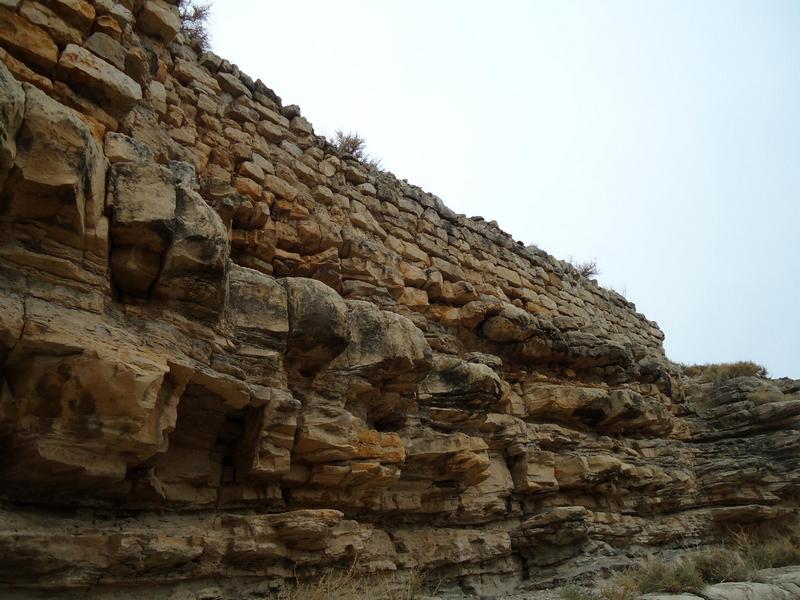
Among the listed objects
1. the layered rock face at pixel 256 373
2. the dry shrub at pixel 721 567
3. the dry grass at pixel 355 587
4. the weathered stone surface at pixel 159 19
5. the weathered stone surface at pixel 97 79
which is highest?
the weathered stone surface at pixel 159 19

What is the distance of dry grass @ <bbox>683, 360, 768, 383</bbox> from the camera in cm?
1111

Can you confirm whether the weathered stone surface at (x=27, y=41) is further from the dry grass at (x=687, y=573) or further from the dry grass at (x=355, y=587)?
the dry grass at (x=687, y=573)

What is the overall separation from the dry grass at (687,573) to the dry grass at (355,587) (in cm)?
133

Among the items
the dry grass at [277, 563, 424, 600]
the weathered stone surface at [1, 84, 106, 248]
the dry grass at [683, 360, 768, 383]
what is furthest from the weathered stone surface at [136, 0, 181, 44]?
the dry grass at [683, 360, 768, 383]

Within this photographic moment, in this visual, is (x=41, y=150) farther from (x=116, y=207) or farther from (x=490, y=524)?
(x=490, y=524)

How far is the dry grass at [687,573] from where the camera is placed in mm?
4828

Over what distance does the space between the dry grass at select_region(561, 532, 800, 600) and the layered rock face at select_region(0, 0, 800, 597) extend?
667 millimetres

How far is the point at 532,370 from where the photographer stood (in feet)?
23.9

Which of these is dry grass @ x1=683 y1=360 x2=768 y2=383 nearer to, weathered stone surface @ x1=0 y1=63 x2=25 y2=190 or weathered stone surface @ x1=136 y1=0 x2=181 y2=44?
weathered stone surface @ x1=136 y1=0 x2=181 y2=44

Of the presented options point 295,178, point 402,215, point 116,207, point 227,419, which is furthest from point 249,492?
point 402,215

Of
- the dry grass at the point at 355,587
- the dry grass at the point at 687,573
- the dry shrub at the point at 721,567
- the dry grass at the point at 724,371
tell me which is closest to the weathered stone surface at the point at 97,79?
the dry grass at the point at 355,587

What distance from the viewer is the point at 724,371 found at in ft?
37.1

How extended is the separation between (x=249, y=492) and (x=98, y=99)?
2803mm

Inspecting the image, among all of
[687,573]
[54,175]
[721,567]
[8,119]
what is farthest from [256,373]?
[721,567]
